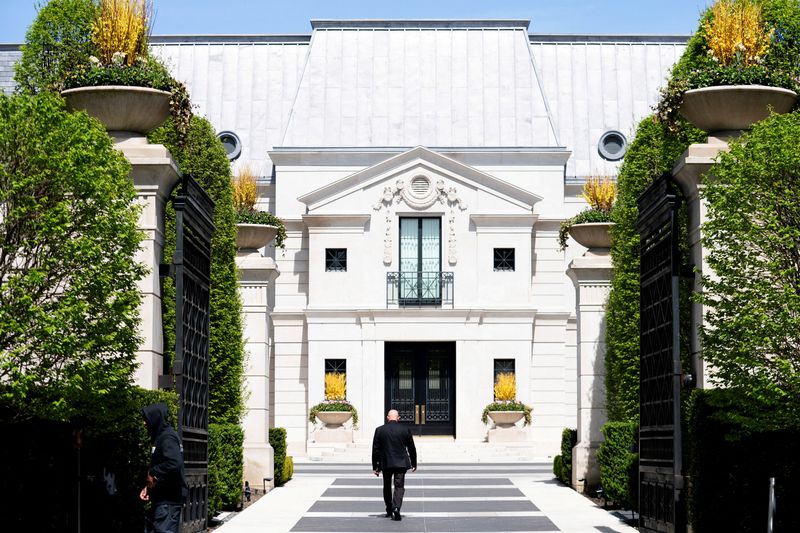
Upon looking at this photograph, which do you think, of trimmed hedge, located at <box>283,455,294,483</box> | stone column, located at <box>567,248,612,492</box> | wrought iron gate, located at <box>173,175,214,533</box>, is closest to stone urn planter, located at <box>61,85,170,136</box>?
wrought iron gate, located at <box>173,175,214,533</box>

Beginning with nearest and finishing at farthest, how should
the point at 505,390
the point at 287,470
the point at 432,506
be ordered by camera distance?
1. the point at 432,506
2. the point at 287,470
3. the point at 505,390

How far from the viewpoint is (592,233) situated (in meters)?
24.1

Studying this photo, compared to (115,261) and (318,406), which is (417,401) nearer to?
(318,406)

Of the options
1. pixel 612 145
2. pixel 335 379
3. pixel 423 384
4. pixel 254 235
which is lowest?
pixel 423 384

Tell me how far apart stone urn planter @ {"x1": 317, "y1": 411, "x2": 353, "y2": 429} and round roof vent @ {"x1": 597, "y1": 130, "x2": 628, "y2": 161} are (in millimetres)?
14087

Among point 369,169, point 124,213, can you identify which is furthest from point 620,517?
point 369,169

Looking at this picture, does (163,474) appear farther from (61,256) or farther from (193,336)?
(193,336)

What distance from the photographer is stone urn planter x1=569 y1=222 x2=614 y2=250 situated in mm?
23969

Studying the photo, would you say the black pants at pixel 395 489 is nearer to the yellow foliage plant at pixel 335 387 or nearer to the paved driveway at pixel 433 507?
the paved driveway at pixel 433 507

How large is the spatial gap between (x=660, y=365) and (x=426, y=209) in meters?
27.4

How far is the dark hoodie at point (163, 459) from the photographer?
11.7 meters

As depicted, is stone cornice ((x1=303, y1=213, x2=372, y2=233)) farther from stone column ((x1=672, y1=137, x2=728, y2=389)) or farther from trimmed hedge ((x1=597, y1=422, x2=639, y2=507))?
stone column ((x1=672, y1=137, x2=728, y2=389))

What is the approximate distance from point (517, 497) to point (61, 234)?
1312 cm

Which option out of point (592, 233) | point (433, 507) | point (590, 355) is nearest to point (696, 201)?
point (433, 507)
